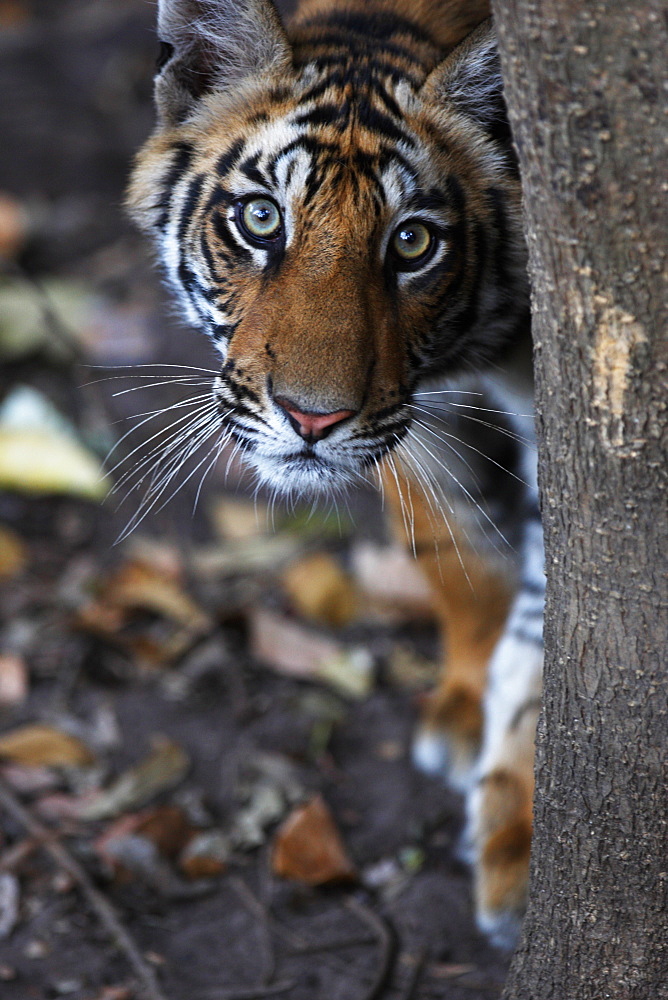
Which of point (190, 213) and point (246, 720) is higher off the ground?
point (190, 213)

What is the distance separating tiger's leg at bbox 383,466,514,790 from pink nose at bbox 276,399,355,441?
0.84m

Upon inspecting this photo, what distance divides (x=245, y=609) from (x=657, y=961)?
5.61ft

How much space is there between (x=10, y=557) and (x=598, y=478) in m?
2.23

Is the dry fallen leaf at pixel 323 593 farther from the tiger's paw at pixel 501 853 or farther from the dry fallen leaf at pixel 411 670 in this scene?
the tiger's paw at pixel 501 853

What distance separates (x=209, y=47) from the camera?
1.96 meters

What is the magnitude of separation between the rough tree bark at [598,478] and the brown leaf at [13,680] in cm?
149

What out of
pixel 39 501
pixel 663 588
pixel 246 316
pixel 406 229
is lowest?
pixel 39 501

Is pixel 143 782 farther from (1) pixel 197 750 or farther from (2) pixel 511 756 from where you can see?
(2) pixel 511 756

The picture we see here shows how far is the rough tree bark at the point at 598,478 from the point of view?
107 centimetres

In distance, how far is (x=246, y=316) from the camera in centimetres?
182

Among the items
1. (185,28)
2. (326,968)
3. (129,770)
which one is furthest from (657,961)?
(185,28)

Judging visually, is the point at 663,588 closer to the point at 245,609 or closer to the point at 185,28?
the point at 185,28

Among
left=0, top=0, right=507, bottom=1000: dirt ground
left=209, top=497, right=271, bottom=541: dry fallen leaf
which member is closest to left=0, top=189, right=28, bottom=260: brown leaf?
left=0, top=0, right=507, bottom=1000: dirt ground

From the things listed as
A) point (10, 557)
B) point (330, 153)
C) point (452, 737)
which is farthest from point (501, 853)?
point (10, 557)
